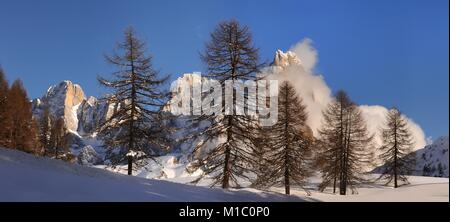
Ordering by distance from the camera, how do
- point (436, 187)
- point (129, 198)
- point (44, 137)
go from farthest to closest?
point (44, 137) < point (436, 187) < point (129, 198)

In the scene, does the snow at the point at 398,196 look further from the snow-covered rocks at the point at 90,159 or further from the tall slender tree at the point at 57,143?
the tall slender tree at the point at 57,143

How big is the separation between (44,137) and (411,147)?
3683 centimetres

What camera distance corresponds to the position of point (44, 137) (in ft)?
144

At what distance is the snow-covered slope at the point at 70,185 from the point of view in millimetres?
10758

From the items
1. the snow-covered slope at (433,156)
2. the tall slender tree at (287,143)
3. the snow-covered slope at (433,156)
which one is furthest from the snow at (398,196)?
the snow-covered slope at (433,156)

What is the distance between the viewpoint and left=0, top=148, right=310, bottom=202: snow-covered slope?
35.3 feet

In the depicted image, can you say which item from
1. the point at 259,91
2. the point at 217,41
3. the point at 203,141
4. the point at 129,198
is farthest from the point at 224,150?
the point at 129,198

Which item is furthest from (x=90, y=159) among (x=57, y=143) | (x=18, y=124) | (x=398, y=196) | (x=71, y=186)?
(x=71, y=186)

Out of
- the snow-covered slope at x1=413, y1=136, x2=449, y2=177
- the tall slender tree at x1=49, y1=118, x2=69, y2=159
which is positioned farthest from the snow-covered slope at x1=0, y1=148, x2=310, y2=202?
the snow-covered slope at x1=413, y1=136, x2=449, y2=177
